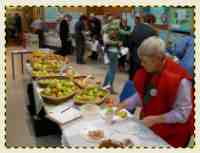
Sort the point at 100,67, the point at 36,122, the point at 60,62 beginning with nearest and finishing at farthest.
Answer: the point at 36,122 < the point at 60,62 < the point at 100,67

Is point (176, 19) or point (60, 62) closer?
point (176, 19)

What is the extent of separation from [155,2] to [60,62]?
2529 millimetres

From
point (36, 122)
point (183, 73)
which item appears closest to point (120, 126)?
point (183, 73)

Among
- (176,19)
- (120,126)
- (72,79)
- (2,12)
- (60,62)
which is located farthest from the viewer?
(60,62)

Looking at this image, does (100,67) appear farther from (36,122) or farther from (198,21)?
(198,21)

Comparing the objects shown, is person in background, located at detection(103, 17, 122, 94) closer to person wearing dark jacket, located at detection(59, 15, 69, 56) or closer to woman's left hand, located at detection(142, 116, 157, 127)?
person wearing dark jacket, located at detection(59, 15, 69, 56)

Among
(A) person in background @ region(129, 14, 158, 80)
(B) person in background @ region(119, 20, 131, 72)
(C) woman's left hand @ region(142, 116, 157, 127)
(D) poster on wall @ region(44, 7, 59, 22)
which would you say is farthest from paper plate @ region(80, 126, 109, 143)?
(B) person in background @ region(119, 20, 131, 72)

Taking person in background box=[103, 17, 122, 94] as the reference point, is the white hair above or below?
above

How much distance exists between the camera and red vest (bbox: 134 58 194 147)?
6.17 feet

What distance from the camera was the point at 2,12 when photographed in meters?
1.39

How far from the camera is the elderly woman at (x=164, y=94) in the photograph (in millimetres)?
1842

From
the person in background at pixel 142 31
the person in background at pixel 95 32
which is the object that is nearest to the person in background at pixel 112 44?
the person in background at pixel 142 31

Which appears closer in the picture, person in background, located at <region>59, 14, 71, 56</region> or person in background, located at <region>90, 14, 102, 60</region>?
person in background, located at <region>59, 14, 71, 56</region>

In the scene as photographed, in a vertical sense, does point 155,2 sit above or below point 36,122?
above
